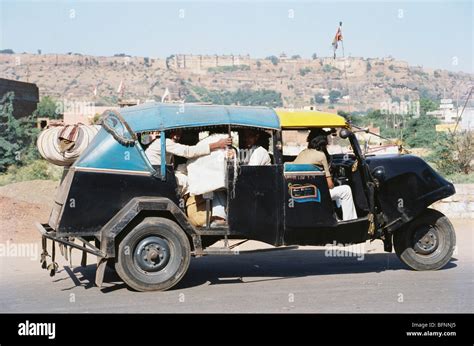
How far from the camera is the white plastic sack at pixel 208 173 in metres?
10.1

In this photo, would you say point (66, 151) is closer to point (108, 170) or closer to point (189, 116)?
point (108, 170)

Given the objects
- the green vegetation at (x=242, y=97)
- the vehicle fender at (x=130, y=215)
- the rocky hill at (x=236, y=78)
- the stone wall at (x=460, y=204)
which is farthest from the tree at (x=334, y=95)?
the vehicle fender at (x=130, y=215)

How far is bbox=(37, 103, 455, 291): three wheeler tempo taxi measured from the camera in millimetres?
9711

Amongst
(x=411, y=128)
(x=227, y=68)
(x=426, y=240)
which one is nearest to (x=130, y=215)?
(x=426, y=240)

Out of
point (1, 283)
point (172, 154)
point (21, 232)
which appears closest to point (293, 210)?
point (172, 154)

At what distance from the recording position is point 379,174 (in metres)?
10.9

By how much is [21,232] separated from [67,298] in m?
6.40

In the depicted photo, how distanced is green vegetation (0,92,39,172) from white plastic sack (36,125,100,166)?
1995cm

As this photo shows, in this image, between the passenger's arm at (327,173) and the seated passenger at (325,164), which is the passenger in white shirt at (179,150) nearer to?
the seated passenger at (325,164)

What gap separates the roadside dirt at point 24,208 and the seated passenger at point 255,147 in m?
6.35

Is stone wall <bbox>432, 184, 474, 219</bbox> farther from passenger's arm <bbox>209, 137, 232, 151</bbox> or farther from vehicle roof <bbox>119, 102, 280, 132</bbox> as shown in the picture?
passenger's arm <bbox>209, 137, 232, 151</bbox>

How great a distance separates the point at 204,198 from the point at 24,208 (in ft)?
27.0

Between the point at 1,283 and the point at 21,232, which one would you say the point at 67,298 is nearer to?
the point at 1,283

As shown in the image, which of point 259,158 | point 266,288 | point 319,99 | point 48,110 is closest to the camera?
point 266,288
